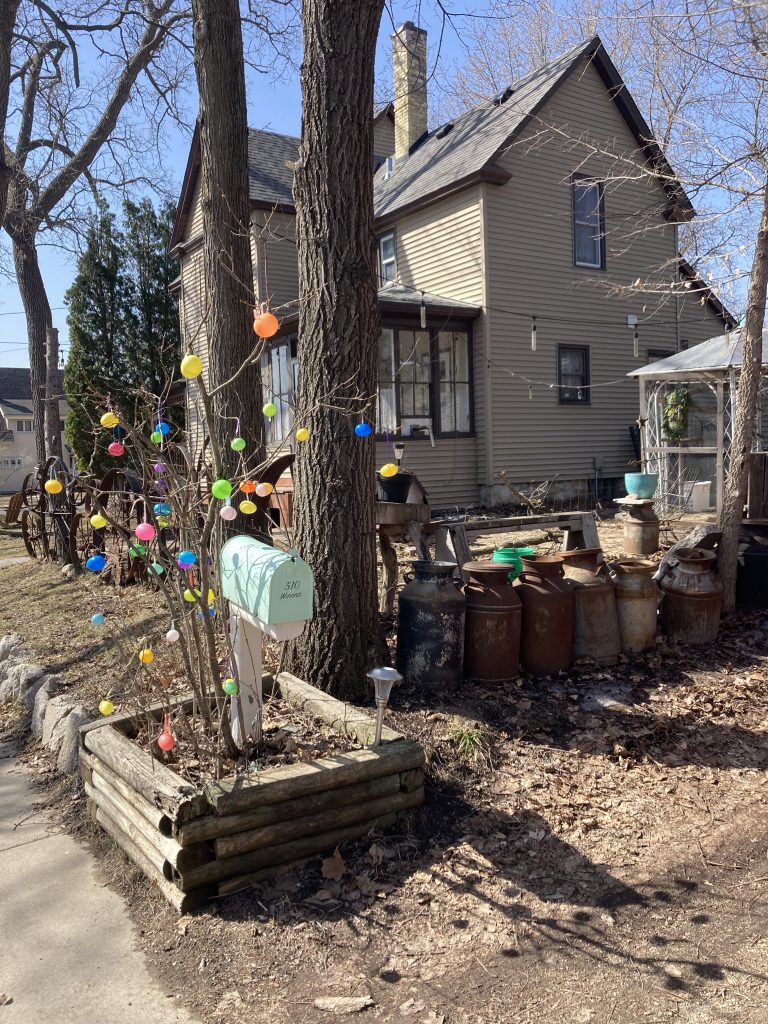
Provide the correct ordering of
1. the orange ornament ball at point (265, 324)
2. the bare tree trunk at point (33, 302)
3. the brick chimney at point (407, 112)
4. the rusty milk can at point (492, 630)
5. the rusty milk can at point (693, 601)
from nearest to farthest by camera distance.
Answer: the orange ornament ball at point (265, 324), the rusty milk can at point (492, 630), the rusty milk can at point (693, 601), the bare tree trunk at point (33, 302), the brick chimney at point (407, 112)

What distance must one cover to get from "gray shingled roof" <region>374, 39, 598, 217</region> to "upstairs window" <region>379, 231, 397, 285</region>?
55 centimetres

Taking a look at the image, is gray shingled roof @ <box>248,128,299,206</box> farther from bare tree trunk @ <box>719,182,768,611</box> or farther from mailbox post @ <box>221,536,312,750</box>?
mailbox post @ <box>221,536,312,750</box>

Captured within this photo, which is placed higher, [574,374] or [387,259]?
[387,259]

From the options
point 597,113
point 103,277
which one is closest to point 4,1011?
point 597,113

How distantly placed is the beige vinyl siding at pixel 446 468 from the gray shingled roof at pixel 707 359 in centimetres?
331

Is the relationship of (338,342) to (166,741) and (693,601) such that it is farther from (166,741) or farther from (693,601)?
(693,601)

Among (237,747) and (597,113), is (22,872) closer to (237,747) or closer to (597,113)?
(237,747)

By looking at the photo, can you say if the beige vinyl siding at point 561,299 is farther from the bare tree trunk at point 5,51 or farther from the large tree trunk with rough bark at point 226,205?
the large tree trunk with rough bark at point 226,205

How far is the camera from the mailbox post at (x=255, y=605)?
10.6ft

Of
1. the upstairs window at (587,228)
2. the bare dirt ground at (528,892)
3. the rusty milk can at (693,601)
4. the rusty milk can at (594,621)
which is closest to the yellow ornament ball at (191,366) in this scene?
the bare dirt ground at (528,892)

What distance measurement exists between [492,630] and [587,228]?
527 inches

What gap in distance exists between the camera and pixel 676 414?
47.5ft

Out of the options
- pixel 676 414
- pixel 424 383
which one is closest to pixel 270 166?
pixel 424 383

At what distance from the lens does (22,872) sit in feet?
12.1
